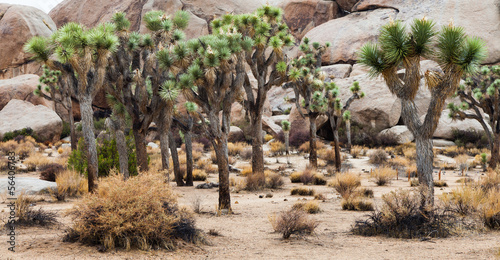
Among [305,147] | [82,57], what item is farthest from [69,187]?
[305,147]

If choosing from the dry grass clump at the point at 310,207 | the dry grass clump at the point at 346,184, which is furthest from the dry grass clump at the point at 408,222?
the dry grass clump at the point at 346,184

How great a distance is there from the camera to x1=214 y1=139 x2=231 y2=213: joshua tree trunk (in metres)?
11.5

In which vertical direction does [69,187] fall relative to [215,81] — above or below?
below

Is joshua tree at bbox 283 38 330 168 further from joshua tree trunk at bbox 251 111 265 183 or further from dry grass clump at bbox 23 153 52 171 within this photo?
dry grass clump at bbox 23 153 52 171

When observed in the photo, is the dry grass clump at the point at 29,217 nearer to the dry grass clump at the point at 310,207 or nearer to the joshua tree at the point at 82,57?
the joshua tree at the point at 82,57

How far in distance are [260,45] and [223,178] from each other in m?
7.10

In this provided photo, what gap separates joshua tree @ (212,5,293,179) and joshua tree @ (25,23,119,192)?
Answer: 15.8ft

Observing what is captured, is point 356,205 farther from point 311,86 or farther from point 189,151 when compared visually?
point 311,86

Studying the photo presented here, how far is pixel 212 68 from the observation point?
36.1 ft

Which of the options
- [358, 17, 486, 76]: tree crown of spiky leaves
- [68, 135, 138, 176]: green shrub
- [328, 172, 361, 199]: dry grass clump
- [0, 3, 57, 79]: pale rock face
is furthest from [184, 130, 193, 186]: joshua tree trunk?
[0, 3, 57, 79]: pale rock face

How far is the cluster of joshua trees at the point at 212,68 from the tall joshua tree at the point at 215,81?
3 cm

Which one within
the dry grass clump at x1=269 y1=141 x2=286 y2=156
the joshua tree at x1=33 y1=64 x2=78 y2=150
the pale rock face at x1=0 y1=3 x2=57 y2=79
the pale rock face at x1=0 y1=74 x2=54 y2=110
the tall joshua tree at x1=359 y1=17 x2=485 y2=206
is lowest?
the dry grass clump at x1=269 y1=141 x2=286 y2=156

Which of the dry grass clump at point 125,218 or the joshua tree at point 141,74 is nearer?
the dry grass clump at point 125,218

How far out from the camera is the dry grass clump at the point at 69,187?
1270 cm
